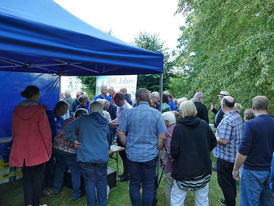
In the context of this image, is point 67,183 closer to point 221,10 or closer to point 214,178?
point 214,178

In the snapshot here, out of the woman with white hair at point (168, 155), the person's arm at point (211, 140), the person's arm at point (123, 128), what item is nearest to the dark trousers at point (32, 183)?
the person's arm at point (123, 128)

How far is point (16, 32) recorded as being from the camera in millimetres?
1579

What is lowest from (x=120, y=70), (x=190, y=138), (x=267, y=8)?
(x=190, y=138)

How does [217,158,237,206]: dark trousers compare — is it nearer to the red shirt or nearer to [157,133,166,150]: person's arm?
[157,133,166,150]: person's arm

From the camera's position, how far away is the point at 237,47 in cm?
437

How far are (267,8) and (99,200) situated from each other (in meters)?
5.09

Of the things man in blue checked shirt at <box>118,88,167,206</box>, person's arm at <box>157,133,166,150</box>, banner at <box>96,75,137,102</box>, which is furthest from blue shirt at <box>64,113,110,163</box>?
banner at <box>96,75,137,102</box>

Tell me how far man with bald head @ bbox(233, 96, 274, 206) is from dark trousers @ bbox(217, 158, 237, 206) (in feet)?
1.23

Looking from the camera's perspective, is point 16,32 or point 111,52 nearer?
point 16,32

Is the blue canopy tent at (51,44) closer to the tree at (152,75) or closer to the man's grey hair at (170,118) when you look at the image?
the man's grey hair at (170,118)

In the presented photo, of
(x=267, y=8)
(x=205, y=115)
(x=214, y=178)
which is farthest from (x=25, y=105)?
(x=267, y=8)

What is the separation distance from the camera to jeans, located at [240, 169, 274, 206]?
2.34 m

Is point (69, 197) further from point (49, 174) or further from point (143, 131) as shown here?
point (143, 131)

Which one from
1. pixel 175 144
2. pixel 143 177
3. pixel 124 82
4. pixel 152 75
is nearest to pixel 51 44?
pixel 175 144
